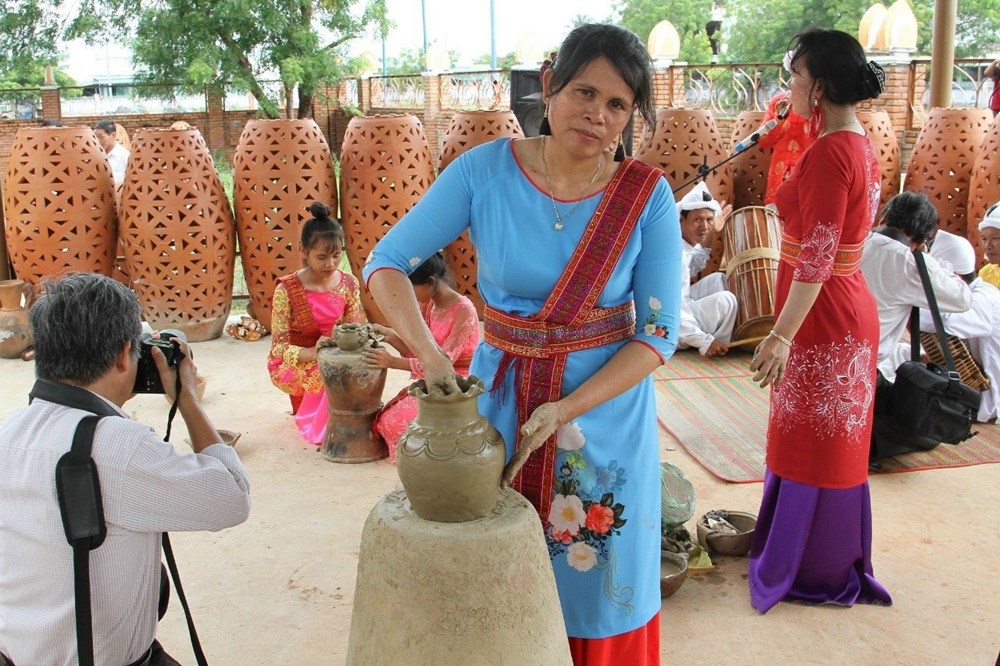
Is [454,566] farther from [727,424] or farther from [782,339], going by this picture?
[727,424]

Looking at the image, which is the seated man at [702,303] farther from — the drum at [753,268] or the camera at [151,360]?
the camera at [151,360]

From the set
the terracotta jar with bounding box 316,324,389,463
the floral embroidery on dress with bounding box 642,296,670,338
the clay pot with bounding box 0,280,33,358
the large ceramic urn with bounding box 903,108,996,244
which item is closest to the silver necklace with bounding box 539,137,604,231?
the floral embroidery on dress with bounding box 642,296,670,338

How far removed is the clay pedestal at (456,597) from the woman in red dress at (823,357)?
1.23 m

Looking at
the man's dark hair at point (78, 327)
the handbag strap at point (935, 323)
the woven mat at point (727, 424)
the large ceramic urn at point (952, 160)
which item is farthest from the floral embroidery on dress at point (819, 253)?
the large ceramic urn at point (952, 160)

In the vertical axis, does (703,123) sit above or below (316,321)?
above

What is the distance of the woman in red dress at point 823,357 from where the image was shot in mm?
2646

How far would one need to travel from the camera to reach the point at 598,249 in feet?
6.07

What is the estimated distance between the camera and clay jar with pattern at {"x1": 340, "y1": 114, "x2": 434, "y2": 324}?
19.8 feet

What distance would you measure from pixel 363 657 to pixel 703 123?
5563mm

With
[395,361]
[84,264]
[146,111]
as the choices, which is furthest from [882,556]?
[146,111]

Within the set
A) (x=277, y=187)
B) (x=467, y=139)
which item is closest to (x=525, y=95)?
(x=467, y=139)

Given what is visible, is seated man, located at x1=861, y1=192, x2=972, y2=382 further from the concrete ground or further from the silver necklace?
the silver necklace

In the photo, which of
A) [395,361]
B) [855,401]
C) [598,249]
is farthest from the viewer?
[395,361]

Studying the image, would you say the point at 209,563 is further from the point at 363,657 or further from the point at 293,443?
the point at 363,657
